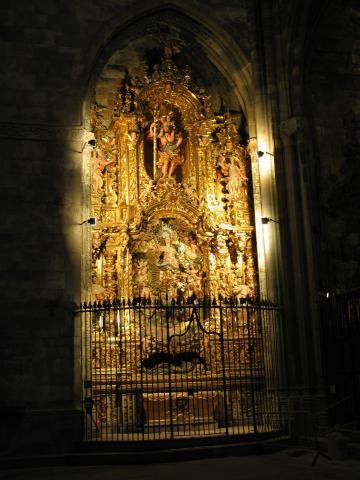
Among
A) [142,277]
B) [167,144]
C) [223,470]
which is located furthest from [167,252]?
[223,470]

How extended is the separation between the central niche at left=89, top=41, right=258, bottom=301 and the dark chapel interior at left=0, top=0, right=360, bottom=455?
0.17ft

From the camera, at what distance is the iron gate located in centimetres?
1407

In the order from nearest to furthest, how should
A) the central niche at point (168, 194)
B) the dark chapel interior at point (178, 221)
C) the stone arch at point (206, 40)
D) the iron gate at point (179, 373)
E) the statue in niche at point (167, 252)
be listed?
the dark chapel interior at point (178, 221) → the iron gate at point (179, 373) → the central niche at point (168, 194) → the statue in niche at point (167, 252) → the stone arch at point (206, 40)

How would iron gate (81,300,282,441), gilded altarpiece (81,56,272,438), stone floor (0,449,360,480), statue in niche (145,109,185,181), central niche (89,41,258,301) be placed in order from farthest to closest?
statue in niche (145,109,185,181)
central niche (89,41,258,301)
gilded altarpiece (81,56,272,438)
iron gate (81,300,282,441)
stone floor (0,449,360,480)

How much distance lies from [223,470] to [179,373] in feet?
16.1

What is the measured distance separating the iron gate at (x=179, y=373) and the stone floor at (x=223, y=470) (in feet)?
6.67

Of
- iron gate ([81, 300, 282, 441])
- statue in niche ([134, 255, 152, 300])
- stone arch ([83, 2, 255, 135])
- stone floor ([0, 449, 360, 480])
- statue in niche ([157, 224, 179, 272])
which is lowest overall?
stone floor ([0, 449, 360, 480])

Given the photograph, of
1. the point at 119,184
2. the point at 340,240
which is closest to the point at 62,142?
the point at 119,184

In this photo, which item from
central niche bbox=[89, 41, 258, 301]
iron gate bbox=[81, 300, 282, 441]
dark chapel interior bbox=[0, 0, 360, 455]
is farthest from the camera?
central niche bbox=[89, 41, 258, 301]

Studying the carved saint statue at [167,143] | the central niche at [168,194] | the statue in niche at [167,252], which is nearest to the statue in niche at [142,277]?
the central niche at [168,194]

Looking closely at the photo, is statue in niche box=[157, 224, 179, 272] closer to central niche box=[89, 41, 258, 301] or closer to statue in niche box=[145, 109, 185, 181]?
central niche box=[89, 41, 258, 301]

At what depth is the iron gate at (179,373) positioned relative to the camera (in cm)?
1407

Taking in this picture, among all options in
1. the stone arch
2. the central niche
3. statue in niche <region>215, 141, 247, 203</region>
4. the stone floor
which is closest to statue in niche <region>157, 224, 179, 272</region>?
the central niche

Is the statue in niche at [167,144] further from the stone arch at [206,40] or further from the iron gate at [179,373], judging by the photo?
the iron gate at [179,373]
